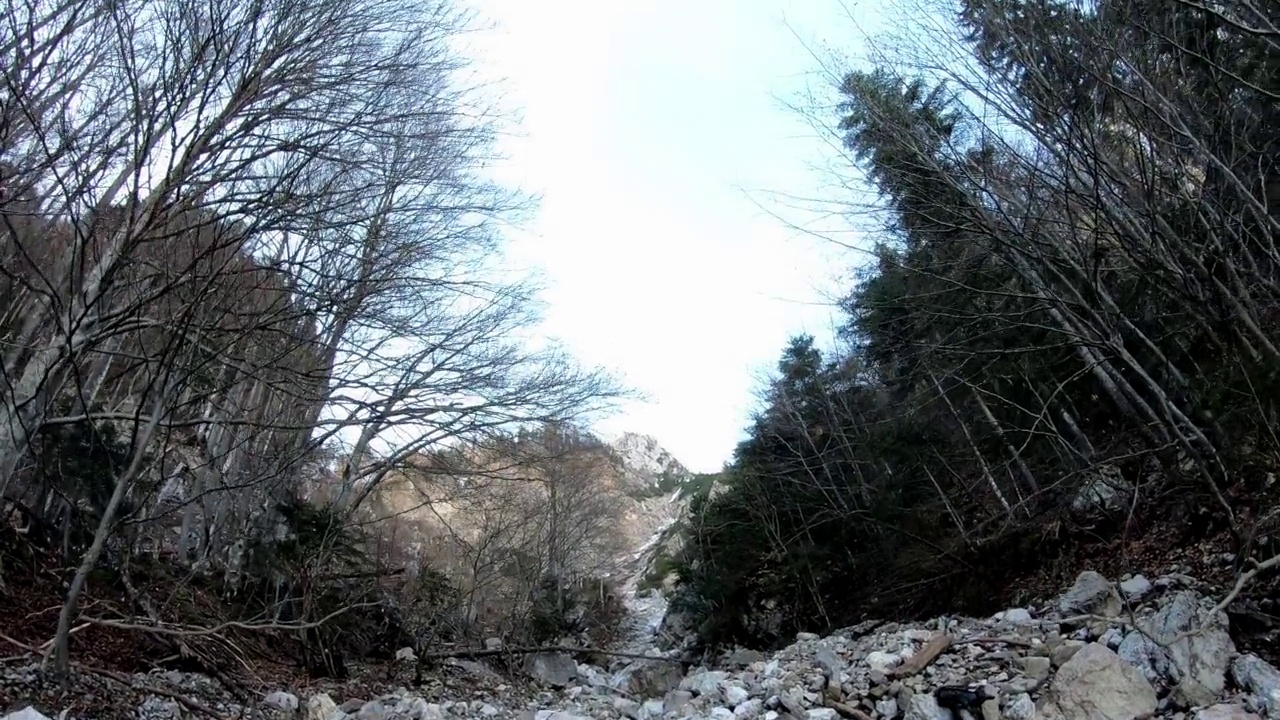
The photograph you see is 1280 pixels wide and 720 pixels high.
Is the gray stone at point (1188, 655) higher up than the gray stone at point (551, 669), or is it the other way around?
the gray stone at point (1188, 655)

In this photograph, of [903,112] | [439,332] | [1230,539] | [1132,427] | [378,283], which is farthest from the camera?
[1132,427]

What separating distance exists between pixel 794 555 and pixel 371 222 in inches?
439

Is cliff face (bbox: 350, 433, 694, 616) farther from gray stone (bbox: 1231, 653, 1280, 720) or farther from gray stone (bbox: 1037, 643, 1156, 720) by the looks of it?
gray stone (bbox: 1231, 653, 1280, 720)

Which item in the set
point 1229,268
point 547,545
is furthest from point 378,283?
point 547,545

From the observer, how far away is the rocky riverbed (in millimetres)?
2992

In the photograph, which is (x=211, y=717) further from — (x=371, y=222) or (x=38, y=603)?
(x=38, y=603)

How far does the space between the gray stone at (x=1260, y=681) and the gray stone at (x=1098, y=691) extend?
0.36 meters

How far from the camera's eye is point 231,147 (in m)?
3.56

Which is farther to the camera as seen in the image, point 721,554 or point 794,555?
point 721,554

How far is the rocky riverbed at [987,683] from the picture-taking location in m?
2.99

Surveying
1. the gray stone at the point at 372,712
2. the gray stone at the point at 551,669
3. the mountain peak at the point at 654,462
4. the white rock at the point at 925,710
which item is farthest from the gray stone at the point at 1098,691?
the mountain peak at the point at 654,462

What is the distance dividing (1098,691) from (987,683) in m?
0.61

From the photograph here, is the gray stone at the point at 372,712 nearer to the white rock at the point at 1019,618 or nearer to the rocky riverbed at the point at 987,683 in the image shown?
the rocky riverbed at the point at 987,683

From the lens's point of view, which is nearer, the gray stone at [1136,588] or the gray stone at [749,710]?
the gray stone at [749,710]
